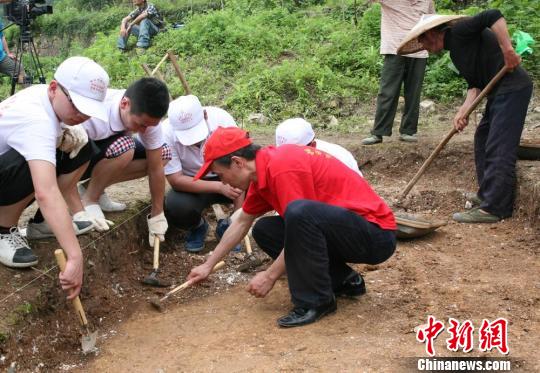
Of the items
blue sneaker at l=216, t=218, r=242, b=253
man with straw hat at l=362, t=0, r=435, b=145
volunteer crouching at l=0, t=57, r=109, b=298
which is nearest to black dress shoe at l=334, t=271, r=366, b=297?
blue sneaker at l=216, t=218, r=242, b=253

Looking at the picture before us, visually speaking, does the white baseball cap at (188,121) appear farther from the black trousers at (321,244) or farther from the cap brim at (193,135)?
the black trousers at (321,244)

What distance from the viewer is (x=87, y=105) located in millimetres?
3174

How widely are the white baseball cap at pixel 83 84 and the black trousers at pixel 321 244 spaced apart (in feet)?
3.56

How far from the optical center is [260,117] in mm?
7902

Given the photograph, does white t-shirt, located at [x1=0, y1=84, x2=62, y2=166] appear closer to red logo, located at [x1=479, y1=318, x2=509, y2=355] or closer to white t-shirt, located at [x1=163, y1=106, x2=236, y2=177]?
white t-shirt, located at [x1=163, y1=106, x2=236, y2=177]

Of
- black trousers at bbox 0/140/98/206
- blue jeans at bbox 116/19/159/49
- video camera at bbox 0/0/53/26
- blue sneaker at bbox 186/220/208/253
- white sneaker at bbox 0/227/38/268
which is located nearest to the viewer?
black trousers at bbox 0/140/98/206

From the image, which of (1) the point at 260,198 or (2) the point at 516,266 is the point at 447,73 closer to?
(2) the point at 516,266

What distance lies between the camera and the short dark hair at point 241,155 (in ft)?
10.2

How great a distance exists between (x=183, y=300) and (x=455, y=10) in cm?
734

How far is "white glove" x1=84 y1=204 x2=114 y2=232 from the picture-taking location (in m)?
4.07

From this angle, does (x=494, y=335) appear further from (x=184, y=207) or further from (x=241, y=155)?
(x=184, y=207)

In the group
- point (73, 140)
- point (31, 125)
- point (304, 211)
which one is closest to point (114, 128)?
point (73, 140)

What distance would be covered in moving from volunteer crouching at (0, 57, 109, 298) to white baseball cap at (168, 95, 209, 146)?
32.6 inches

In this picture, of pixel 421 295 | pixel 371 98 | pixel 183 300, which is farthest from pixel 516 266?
pixel 371 98
